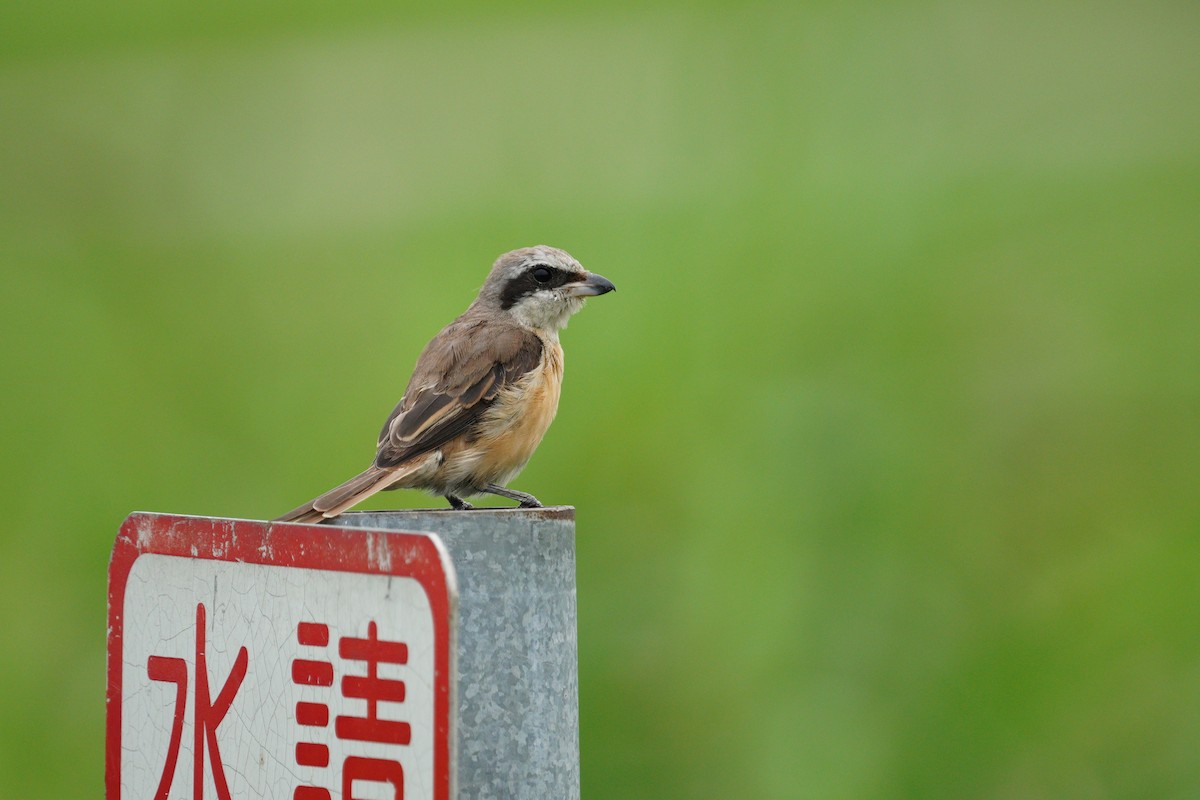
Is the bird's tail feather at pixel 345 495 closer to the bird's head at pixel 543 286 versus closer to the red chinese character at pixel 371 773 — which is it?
the bird's head at pixel 543 286

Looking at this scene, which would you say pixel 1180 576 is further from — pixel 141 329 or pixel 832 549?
pixel 141 329

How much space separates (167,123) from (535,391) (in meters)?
5.37

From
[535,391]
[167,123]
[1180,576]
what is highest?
[167,123]

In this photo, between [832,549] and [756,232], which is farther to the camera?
[756,232]

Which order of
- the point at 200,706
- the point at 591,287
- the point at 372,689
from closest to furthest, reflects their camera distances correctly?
the point at 372,689 < the point at 200,706 < the point at 591,287

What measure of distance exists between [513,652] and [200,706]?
0.53 metres

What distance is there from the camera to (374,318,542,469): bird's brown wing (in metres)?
4.15

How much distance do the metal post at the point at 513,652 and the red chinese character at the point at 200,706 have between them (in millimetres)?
339

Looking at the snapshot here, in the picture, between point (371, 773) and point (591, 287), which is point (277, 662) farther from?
point (591, 287)

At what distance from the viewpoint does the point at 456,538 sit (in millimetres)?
2361

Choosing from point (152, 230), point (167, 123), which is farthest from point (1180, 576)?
point (167, 123)

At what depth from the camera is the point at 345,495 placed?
3.70 m

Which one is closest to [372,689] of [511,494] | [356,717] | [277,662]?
[356,717]

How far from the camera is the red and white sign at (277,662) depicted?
207 cm
